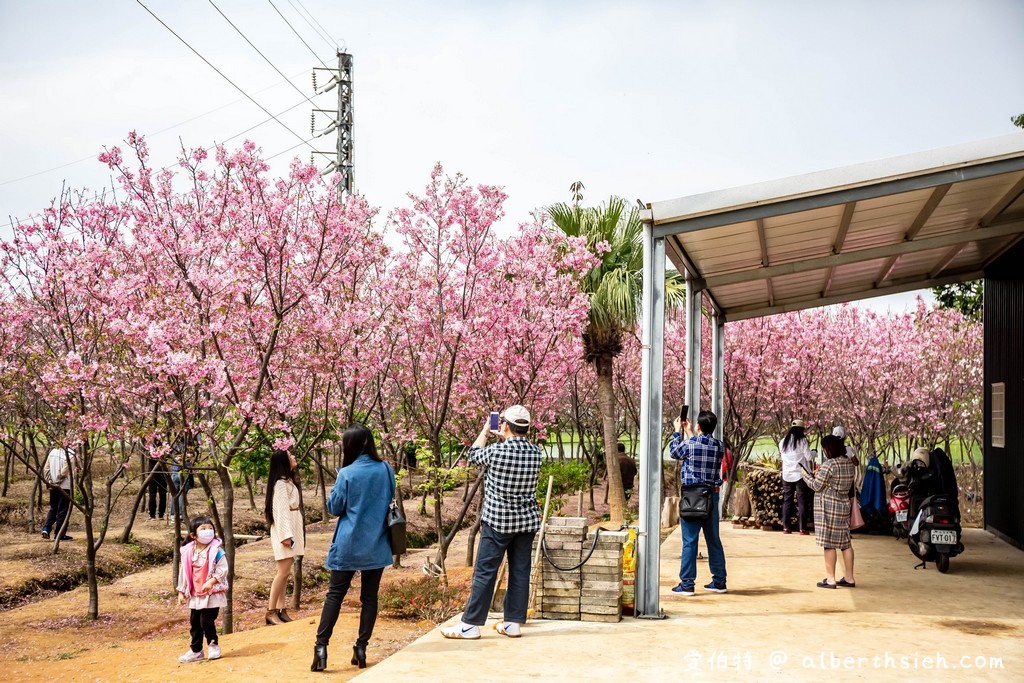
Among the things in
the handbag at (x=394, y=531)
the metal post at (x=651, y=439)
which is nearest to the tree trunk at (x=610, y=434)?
the metal post at (x=651, y=439)

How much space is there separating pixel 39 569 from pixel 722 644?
1153 cm

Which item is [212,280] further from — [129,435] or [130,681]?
[130,681]

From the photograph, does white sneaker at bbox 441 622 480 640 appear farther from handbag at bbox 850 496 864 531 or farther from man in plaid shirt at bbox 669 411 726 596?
handbag at bbox 850 496 864 531

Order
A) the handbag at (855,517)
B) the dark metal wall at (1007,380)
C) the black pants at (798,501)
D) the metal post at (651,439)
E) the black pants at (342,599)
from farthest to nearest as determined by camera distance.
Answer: the black pants at (798,501), the dark metal wall at (1007,380), the handbag at (855,517), the metal post at (651,439), the black pants at (342,599)

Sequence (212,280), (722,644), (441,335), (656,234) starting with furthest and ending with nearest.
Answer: (441,335)
(212,280)
(656,234)
(722,644)

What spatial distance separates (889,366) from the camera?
2527 cm

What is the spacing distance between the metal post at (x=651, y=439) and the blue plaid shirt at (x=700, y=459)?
39.0 inches

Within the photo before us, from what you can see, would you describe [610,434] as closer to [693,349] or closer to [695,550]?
[693,349]

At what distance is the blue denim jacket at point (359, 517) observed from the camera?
6.71 m

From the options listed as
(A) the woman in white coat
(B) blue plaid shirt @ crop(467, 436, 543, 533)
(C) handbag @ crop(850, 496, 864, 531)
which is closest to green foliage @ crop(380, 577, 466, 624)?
(A) the woman in white coat

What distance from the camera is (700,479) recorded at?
9.14 m

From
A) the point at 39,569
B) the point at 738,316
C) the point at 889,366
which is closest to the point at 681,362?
the point at 889,366

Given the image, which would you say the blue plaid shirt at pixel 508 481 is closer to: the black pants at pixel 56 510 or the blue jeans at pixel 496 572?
the blue jeans at pixel 496 572

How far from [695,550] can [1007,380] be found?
6649 millimetres
